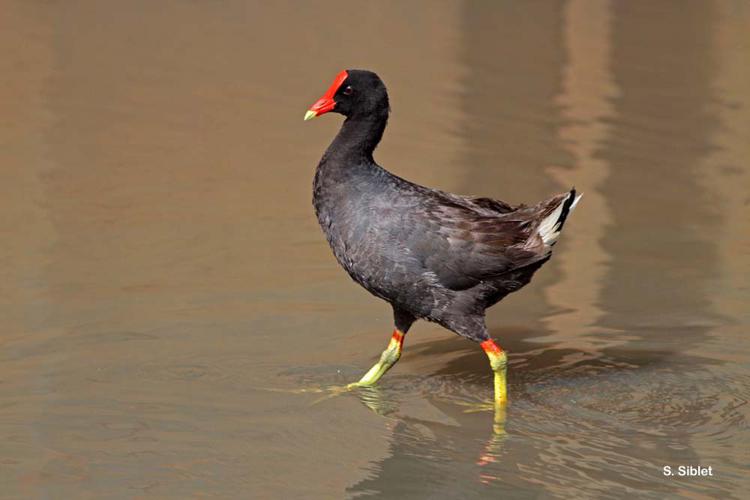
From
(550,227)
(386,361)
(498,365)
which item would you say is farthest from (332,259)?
(550,227)

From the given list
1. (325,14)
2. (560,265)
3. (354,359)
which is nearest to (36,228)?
(354,359)

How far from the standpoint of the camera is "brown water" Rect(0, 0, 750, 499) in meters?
5.12

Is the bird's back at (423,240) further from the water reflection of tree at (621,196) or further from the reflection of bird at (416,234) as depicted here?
the water reflection of tree at (621,196)

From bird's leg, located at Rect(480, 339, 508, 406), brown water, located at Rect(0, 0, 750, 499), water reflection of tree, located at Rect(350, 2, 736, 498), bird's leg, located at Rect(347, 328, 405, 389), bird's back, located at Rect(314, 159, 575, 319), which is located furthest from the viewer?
bird's leg, located at Rect(347, 328, 405, 389)

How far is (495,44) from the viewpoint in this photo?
12.1m

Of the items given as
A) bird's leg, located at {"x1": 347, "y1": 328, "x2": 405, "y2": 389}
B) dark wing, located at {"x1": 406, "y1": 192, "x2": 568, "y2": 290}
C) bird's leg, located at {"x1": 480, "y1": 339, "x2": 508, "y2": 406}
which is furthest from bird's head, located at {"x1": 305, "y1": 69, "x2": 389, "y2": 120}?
bird's leg, located at {"x1": 480, "y1": 339, "x2": 508, "y2": 406}

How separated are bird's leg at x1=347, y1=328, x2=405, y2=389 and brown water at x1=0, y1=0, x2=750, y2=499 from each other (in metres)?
0.06

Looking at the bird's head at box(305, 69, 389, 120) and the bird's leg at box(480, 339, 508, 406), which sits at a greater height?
the bird's head at box(305, 69, 389, 120)

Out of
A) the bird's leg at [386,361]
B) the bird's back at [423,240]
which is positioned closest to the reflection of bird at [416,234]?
the bird's back at [423,240]

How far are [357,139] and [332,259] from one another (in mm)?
1803

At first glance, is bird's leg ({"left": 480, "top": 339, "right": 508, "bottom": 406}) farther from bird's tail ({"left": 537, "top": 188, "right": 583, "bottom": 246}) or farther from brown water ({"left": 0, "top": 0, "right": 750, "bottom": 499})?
bird's tail ({"left": 537, "top": 188, "right": 583, "bottom": 246})

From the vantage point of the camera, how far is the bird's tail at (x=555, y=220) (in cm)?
542

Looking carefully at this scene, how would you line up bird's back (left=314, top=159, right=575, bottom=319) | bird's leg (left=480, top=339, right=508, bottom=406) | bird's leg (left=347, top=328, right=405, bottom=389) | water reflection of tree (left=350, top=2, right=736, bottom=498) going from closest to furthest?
water reflection of tree (left=350, top=2, right=736, bottom=498) → bird's back (left=314, top=159, right=575, bottom=319) → bird's leg (left=480, top=339, right=508, bottom=406) → bird's leg (left=347, top=328, right=405, bottom=389)

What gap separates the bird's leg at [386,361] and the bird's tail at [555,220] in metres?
0.73
